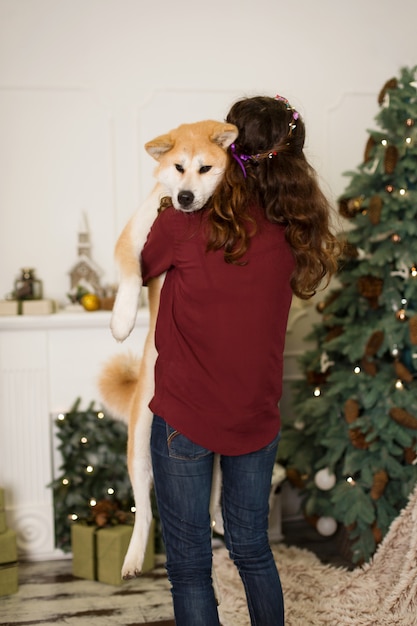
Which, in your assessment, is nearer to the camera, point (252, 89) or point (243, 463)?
point (243, 463)

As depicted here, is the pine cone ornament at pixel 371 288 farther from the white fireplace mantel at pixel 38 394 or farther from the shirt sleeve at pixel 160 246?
the shirt sleeve at pixel 160 246

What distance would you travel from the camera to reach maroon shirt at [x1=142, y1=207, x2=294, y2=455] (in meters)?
1.42

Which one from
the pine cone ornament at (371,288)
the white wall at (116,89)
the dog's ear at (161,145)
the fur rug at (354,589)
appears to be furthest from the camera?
the white wall at (116,89)

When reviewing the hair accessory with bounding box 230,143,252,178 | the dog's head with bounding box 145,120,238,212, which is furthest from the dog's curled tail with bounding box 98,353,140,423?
the hair accessory with bounding box 230,143,252,178

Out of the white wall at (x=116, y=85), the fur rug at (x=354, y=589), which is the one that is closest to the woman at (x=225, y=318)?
the fur rug at (x=354, y=589)

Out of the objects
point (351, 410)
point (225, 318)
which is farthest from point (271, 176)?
point (351, 410)

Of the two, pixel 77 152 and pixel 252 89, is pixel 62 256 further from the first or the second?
pixel 252 89

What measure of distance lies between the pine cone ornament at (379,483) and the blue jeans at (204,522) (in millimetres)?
1138

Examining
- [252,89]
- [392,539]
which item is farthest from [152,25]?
[392,539]

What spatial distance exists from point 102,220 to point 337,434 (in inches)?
55.7

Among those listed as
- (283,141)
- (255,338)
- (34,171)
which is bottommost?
(255,338)

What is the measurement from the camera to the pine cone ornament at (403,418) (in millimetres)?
2551

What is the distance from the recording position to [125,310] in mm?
1578

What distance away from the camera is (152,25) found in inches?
123
